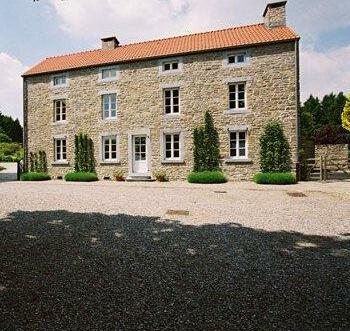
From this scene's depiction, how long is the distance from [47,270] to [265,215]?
5.41 metres

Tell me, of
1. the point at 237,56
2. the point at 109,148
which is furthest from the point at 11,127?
the point at 237,56

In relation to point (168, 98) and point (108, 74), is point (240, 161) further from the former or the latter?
point (108, 74)

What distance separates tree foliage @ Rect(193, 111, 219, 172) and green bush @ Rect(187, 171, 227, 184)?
885 mm

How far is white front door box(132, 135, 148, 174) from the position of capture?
18.8 meters

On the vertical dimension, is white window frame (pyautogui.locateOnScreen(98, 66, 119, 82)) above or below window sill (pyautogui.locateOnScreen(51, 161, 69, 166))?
above

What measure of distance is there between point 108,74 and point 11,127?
49598 millimetres

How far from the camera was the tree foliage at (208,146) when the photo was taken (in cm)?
1733

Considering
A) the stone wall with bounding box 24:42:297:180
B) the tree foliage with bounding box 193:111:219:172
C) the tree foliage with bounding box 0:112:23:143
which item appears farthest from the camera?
the tree foliage with bounding box 0:112:23:143

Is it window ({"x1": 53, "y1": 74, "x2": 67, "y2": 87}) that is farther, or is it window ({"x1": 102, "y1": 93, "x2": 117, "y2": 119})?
window ({"x1": 53, "y1": 74, "x2": 67, "y2": 87})

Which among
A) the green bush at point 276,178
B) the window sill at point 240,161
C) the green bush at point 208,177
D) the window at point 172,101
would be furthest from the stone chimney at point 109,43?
the green bush at point 276,178

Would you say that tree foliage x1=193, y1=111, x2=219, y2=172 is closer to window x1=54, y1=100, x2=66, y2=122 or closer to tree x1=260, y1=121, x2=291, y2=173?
tree x1=260, y1=121, x2=291, y2=173

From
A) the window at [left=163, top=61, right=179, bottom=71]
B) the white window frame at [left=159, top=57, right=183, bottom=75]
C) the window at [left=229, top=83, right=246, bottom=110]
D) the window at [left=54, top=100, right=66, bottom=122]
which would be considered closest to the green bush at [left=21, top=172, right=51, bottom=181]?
the window at [left=54, top=100, right=66, bottom=122]

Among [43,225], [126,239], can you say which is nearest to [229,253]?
[126,239]

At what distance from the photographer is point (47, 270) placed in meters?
4.01
